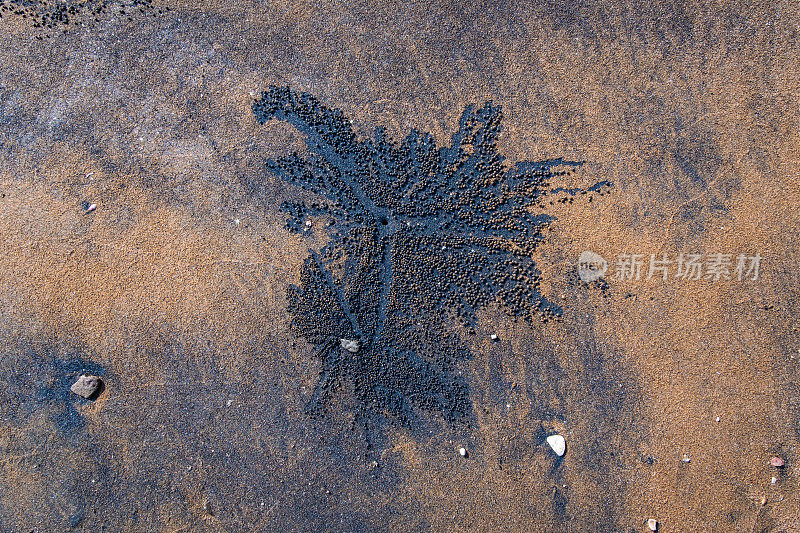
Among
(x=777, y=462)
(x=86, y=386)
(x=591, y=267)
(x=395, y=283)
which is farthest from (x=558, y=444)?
(x=86, y=386)

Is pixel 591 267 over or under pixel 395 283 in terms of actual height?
over

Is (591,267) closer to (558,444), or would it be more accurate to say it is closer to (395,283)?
(558,444)

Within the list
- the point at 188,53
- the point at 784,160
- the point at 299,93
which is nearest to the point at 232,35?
the point at 188,53

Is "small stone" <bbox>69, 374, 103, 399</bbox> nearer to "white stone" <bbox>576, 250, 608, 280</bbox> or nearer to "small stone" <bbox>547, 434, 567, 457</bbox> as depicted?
"small stone" <bbox>547, 434, 567, 457</bbox>

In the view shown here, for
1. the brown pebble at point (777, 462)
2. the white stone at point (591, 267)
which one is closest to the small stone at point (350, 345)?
the white stone at point (591, 267)

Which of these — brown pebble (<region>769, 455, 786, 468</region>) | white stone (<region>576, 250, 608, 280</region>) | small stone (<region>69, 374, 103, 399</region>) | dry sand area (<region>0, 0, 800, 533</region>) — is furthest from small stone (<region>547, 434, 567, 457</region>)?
small stone (<region>69, 374, 103, 399</region>)
